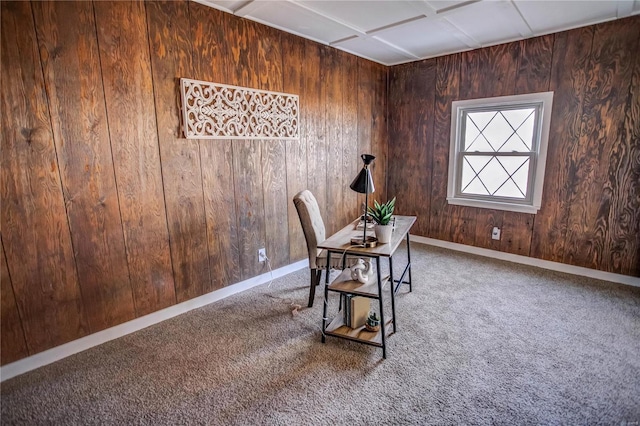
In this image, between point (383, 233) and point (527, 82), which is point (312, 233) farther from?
point (527, 82)

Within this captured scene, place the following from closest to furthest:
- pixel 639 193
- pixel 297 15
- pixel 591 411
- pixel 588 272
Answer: pixel 591 411 < pixel 297 15 < pixel 639 193 < pixel 588 272

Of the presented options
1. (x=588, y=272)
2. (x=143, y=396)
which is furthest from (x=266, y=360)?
(x=588, y=272)

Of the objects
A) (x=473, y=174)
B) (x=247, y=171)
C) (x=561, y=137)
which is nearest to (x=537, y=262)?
(x=473, y=174)

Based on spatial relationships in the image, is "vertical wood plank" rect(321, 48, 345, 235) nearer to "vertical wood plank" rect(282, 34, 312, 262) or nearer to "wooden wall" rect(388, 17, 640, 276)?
"vertical wood plank" rect(282, 34, 312, 262)

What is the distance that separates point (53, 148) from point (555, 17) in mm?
3830

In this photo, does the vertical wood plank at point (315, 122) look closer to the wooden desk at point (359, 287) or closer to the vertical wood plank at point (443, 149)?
the wooden desk at point (359, 287)

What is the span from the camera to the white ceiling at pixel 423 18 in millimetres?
2426

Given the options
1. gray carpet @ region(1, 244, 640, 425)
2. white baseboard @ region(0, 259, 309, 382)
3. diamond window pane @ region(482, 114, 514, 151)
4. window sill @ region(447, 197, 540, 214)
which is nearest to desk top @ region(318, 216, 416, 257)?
gray carpet @ region(1, 244, 640, 425)

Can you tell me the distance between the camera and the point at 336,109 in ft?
11.9

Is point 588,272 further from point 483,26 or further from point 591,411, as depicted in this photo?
point 483,26

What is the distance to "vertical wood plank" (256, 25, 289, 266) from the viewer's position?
284 cm

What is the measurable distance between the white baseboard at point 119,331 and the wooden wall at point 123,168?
2.0 inches

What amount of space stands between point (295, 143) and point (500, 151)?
7.44ft

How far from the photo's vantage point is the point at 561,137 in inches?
122
